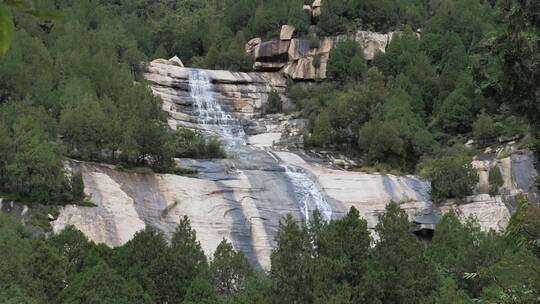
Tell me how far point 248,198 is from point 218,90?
2113 centimetres

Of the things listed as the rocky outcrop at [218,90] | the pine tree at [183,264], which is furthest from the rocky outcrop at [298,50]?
the pine tree at [183,264]

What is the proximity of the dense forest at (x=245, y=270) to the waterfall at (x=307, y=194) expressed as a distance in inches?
435

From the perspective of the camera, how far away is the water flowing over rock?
34781mm

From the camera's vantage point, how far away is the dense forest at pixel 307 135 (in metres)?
14.5

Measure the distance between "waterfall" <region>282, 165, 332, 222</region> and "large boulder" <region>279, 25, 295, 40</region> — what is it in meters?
25.8

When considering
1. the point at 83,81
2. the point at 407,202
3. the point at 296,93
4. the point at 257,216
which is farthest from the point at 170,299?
the point at 296,93

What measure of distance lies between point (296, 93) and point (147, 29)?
→ 2044 cm

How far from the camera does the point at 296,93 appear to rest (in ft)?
194

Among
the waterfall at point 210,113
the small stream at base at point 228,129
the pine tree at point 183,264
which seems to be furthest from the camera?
the waterfall at point 210,113

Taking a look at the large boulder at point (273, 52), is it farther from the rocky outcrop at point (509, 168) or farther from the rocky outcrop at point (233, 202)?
the rocky outcrop at point (509, 168)

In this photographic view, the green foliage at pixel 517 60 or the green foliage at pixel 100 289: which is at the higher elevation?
the green foliage at pixel 517 60

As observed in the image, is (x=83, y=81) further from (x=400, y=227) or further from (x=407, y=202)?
(x=400, y=227)

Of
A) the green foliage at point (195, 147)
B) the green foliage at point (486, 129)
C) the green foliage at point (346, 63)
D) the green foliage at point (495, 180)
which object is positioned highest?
the green foliage at point (346, 63)

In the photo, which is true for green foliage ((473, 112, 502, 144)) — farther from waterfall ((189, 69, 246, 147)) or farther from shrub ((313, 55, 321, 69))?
shrub ((313, 55, 321, 69))
